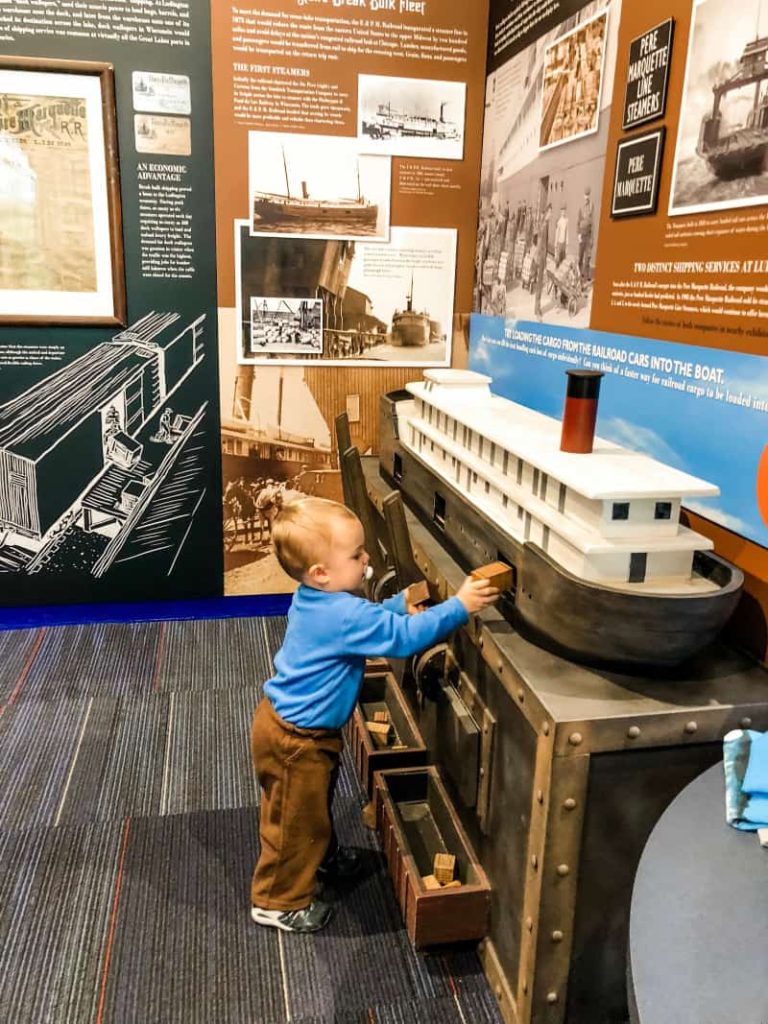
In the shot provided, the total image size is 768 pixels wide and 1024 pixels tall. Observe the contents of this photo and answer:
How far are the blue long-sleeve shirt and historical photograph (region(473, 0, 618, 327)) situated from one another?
3.39ft

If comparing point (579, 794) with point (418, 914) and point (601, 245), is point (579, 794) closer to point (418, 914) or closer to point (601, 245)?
point (418, 914)

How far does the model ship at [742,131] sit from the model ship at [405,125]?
1.61 metres

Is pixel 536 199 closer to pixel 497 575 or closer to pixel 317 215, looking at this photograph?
pixel 317 215

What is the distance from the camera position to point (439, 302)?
3.18 meters

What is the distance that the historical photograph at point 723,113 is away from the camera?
1.42 m

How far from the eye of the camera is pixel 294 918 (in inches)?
67.9

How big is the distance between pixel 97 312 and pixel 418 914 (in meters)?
2.35

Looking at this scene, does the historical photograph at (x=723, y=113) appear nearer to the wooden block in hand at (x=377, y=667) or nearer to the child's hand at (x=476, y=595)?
the child's hand at (x=476, y=595)

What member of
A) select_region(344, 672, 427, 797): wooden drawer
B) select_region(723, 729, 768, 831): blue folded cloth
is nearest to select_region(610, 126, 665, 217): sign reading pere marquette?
select_region(723, 729, 768, 831): blue folded cloth

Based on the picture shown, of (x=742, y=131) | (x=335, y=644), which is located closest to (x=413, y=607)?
(x=335, y=644)

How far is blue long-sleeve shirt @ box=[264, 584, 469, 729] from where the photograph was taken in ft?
4.97

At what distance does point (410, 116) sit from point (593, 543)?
2.26 metres

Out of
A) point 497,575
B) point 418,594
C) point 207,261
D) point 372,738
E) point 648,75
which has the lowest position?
point 372,738

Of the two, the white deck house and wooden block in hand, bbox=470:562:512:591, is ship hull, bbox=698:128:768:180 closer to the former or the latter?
the white deck house
